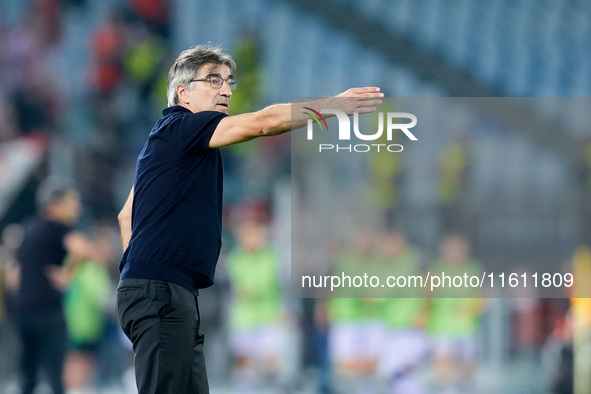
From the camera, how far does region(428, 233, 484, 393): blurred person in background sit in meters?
7.16

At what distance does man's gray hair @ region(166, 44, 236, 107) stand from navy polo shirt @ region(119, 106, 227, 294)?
0.17m

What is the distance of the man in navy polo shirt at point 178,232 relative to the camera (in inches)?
111

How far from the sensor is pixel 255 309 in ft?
25.6

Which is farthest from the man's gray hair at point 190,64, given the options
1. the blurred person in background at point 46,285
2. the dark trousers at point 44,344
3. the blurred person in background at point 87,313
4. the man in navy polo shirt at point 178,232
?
the blurred person in background at point 87,313

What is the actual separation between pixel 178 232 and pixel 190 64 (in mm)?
561

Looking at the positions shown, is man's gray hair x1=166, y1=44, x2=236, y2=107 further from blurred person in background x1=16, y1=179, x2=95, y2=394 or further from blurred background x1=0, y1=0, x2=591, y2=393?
blurred background x1=0, y1=0, x2=591, y2=393

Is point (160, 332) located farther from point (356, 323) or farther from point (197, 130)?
point (356, 323)

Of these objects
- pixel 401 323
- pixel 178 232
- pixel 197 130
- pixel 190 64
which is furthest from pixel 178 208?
pixel 401 323

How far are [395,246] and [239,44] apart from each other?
Result: 359cm

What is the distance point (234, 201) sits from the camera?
364 inches

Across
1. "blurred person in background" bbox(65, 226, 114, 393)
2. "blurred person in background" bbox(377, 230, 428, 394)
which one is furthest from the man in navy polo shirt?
"blurred person in background" bbox(65, 226, 114, 393)

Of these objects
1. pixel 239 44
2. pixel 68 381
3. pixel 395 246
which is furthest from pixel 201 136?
pixel 239 44

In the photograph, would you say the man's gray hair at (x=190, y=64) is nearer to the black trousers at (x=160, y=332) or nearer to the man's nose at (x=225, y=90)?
the man's nose at (x=225, y=90)

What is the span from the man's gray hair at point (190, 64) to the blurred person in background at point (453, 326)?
4.37m
